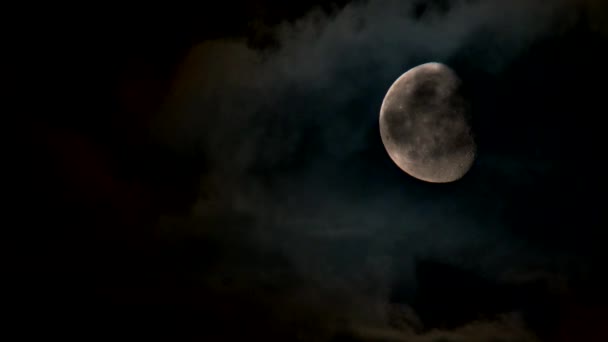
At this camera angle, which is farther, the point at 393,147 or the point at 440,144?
the point at 393,147

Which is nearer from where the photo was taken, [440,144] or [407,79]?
[440,144]

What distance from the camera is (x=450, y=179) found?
1239 cm

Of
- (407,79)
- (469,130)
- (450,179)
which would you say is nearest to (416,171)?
(450,179)

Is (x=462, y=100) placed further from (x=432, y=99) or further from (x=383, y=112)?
(x=383, y=112)

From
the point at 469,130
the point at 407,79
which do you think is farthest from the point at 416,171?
the point at 407,79

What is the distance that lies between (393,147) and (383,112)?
4.77ft

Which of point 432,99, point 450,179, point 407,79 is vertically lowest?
point 450,179

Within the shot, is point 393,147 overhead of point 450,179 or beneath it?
overhead

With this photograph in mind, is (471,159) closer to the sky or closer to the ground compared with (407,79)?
closer to the ground

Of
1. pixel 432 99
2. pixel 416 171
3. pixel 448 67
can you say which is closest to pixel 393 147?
pixel 416 171

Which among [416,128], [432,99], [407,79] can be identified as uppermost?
[407,79]

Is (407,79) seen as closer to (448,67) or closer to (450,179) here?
(448,67)

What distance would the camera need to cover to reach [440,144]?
11.8 m

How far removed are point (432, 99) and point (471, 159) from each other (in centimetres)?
233
